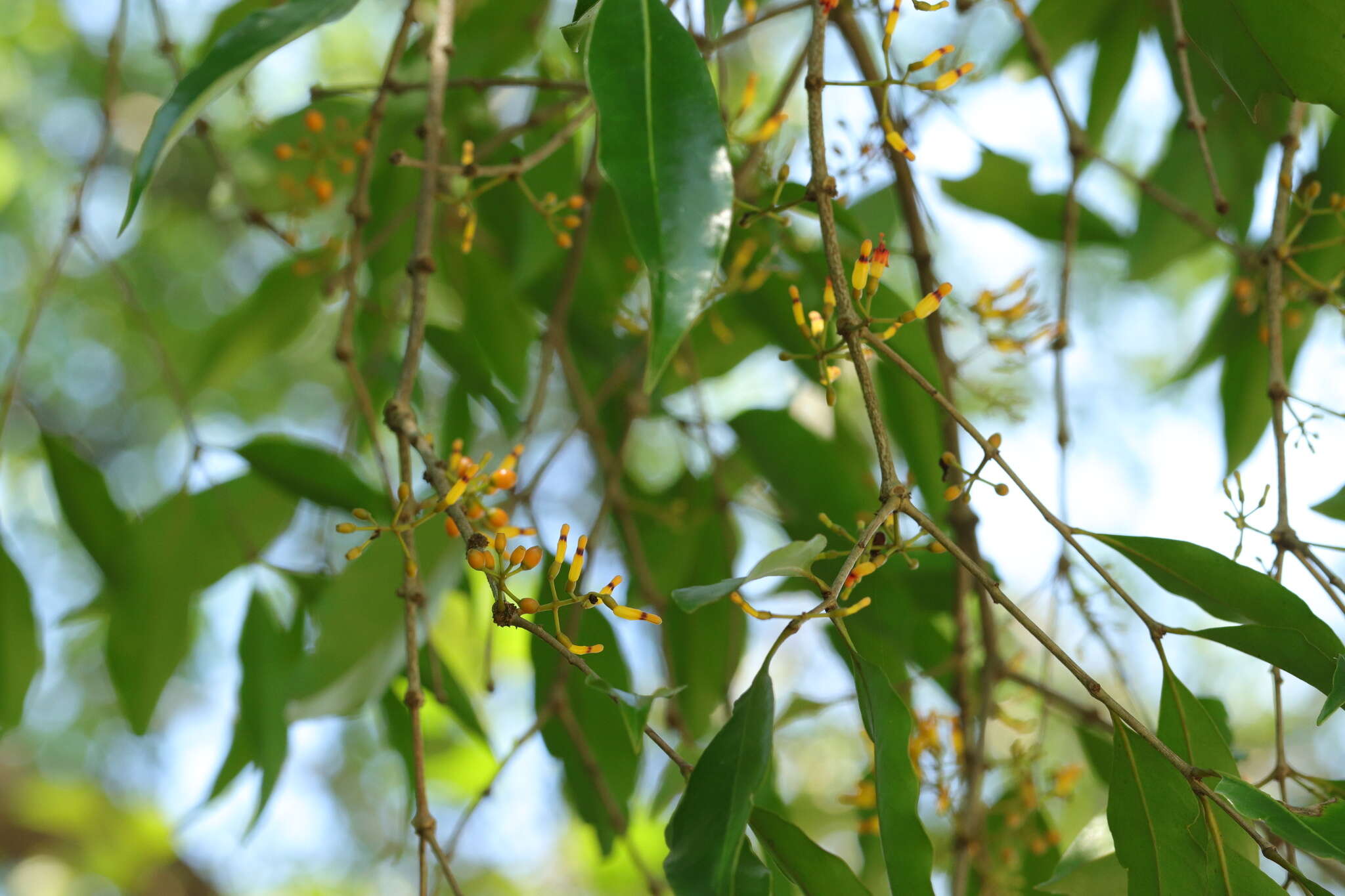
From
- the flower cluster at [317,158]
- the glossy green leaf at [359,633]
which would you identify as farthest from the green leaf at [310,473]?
the flower cluster at [317,158]

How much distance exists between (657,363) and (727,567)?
534 mm

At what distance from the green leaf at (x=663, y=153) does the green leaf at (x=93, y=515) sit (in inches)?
24.1

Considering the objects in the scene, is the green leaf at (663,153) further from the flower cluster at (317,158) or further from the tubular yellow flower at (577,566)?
the flower cluster at (317,158)

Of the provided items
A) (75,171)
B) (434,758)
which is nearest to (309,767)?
(75,171)

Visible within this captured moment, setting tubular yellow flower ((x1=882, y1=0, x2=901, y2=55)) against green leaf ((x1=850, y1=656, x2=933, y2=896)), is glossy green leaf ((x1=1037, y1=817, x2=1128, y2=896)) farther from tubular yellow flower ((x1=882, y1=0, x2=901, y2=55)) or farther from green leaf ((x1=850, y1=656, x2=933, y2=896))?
tubular yellow flower ((x1=882, y1=0, x2=901, y2=55))

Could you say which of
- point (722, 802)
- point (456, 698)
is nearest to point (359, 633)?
point (456, 698)

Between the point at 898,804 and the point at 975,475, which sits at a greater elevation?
the point at 975,475

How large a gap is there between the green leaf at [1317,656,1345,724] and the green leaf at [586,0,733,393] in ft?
0.86

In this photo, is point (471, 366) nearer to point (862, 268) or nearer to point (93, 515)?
point (93, 515)

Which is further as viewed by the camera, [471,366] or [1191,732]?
[471,366]

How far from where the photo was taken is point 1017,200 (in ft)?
2.75

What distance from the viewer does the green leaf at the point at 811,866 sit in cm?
44

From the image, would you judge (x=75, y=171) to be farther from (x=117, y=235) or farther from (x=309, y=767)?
(x=117, y=235)

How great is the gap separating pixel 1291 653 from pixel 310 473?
59cm
